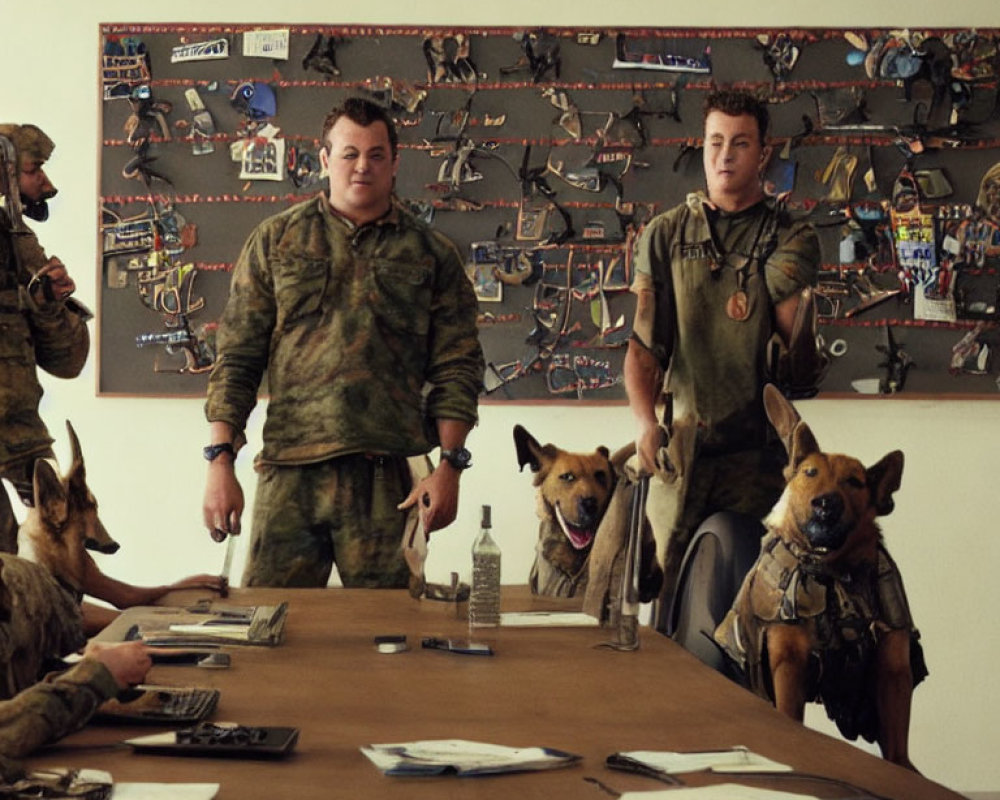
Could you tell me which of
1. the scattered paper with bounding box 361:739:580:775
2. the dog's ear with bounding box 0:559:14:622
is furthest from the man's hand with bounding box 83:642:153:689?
the scattered paper with bounding box 361:739:580:775

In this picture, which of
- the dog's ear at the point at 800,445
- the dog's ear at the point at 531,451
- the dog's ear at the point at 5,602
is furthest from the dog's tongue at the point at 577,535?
the dog's ear at the point at 5,602

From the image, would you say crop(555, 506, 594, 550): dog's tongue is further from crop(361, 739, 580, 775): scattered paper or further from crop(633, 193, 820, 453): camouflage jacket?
crop(361, 739, 580, 775): scattered paper

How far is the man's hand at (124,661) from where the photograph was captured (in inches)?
69.7

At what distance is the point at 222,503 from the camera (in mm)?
3271

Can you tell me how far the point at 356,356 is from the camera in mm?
3479

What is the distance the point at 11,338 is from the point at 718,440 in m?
1.77

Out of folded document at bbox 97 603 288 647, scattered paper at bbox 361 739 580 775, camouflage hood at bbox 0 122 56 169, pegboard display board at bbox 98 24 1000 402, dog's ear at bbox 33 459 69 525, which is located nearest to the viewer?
scattered paper at bbox 361 739 580 775

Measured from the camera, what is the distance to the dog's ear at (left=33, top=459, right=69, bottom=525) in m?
2.89

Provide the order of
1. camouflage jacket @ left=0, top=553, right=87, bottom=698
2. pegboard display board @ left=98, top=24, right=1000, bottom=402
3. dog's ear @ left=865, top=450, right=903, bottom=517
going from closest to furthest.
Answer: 1. camouflage jacket @ left=0, top=553, right=87, bottom=698
2. dog's ear @ left=865, top=450, right=903, bottom=517
3. pegboard display board @ left=98, top=24, right=1000, bottom=402

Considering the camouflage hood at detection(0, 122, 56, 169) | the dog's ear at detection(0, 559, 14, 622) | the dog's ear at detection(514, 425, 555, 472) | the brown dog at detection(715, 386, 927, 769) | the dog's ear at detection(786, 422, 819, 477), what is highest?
the camouflage hood at detection(0, 122, 56, 169)

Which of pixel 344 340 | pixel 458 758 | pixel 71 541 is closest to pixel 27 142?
pixel 344 340

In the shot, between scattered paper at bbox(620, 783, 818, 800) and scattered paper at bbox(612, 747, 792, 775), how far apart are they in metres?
0.08

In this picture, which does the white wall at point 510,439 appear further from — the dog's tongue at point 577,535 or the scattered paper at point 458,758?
the scattered paper at point 458,758

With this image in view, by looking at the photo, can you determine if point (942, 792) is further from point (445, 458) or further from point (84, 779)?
point (445, 458)
